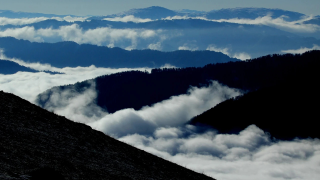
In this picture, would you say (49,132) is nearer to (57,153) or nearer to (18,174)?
(57,153)

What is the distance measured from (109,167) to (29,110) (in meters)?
6.15

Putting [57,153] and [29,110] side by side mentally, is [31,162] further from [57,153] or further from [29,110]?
[29,110]

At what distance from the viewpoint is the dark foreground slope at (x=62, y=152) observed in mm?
14195

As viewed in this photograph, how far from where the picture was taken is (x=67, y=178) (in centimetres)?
1402

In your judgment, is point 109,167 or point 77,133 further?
point 77,133

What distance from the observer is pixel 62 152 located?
54.4ft

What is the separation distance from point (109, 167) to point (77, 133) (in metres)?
3.47

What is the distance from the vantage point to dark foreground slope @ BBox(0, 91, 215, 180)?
46.6 ft

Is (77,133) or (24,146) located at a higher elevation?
(77,133)

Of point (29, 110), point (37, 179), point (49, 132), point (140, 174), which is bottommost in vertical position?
point (37, 179)

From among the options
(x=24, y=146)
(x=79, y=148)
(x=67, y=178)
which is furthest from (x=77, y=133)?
(x=67, y=178)

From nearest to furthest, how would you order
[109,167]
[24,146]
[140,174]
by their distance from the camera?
[24,146] → [109,167] → [140,174]

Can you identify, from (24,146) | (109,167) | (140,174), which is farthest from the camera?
(140,174)

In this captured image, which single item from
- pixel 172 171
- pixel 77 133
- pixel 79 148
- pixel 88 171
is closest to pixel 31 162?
pixel 88 171
